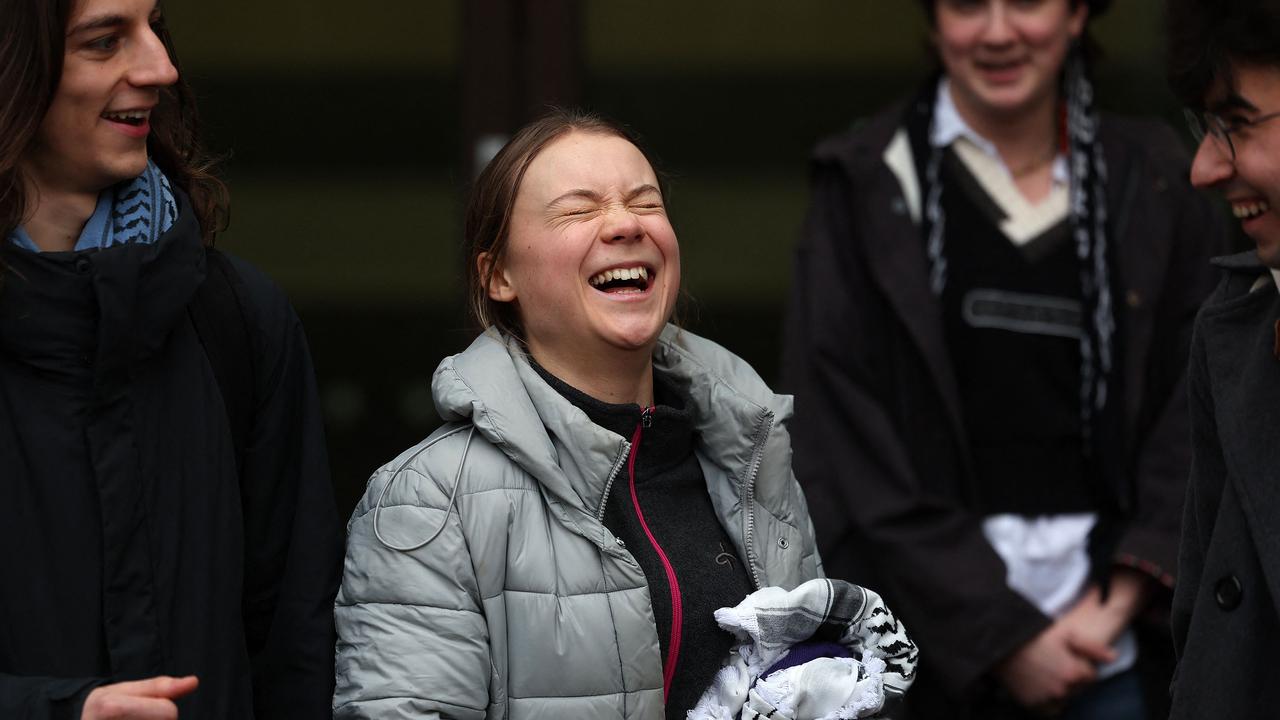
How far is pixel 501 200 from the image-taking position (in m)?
2.70

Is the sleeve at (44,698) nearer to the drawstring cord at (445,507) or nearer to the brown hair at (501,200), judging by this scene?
the drawstring cord at (445,507)

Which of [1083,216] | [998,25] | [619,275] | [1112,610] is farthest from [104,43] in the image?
[1112,610]

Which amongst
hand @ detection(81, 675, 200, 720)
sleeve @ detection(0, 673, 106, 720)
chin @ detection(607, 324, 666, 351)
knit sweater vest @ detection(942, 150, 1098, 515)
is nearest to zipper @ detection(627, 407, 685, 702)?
chin @ detection(607, 324, 666, 351)

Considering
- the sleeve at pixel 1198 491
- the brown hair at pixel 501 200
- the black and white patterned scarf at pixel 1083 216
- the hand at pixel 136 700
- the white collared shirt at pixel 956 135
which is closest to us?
the hand at pixel 136 700

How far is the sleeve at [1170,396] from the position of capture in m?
3.65

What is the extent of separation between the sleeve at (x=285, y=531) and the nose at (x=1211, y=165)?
1.37 metres

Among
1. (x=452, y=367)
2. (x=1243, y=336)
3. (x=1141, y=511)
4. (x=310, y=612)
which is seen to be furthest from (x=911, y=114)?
(x=310, y=612)

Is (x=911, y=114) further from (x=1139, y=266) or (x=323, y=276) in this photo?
(x=323, y=276)

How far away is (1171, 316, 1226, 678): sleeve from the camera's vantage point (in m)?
2.80

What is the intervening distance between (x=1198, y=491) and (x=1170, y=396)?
98cm

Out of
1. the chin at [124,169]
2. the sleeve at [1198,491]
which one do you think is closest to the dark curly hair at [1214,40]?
the sleeve at [1198,491]

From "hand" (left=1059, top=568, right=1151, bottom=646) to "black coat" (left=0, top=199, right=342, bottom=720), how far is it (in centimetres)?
173

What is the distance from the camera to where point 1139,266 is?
149 inches

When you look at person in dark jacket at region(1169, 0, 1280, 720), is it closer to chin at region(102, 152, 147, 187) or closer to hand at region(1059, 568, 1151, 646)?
hand at region(1059, 568, 1151, 646)
